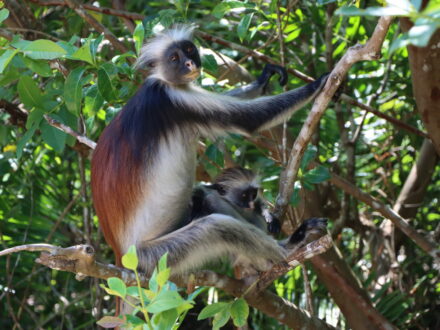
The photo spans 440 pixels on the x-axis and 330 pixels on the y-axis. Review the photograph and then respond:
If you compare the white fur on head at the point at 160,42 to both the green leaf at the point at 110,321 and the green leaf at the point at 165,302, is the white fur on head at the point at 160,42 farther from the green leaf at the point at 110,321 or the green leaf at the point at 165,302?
the green leaf at the point at 165,302

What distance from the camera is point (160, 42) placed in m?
5.37

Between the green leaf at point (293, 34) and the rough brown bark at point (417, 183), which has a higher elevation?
the green leaf at point (293, 34)

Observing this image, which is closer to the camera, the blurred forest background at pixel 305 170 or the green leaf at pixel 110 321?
the green leaf at pixel 110 321

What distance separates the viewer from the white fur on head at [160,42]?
5254 millimetres

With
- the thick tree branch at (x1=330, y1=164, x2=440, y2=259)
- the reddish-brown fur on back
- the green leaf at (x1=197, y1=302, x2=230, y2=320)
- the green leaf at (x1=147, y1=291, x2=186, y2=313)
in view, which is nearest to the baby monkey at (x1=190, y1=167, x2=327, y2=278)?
the reddish-brown fur on back

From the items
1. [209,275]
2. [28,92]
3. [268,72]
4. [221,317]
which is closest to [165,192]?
[209,275]

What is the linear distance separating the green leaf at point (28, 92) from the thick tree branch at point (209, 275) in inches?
53.5

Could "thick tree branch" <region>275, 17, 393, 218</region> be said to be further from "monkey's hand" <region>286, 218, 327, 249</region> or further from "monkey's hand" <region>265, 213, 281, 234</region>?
"monkey's hand" <region>286, 218, 327, 249</region>

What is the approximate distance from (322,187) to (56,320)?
10.8 ft

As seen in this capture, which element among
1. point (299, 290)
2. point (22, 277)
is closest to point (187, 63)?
point (299, 290)

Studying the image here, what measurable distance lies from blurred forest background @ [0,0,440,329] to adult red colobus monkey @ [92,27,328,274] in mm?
384

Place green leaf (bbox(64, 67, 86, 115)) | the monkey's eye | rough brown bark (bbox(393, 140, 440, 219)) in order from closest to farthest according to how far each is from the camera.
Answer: green leaf (bbox(64, 67, 86, 115))
the monkey's eye
rough brown bark (bbox(393, 140, 440, 219))

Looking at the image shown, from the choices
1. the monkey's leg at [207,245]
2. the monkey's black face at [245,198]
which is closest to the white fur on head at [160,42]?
the monkey's black face at [245,198]

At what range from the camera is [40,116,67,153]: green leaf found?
15.1ft
